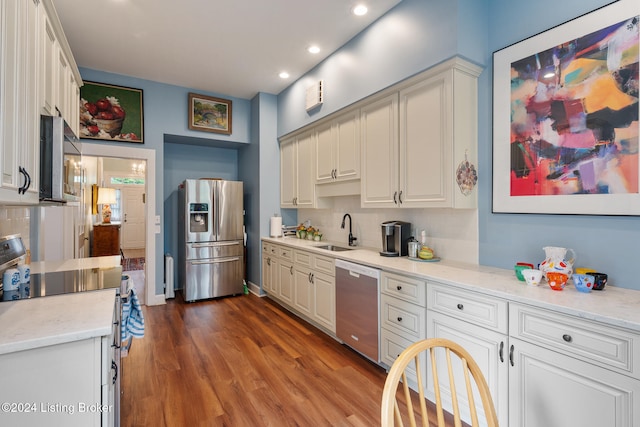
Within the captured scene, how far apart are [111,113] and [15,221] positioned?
2.29 m

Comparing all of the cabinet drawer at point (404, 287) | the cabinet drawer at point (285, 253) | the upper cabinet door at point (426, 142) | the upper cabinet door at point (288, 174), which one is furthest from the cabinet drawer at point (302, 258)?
the upper cabinet door at point (426, 142)

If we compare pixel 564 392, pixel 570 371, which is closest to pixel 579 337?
pixel 570 371

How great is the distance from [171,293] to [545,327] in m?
4.43

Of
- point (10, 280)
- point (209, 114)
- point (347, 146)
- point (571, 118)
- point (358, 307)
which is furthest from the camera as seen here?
point (209, 114)

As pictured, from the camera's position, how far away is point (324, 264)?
3195mm

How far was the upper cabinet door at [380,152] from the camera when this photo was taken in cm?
278

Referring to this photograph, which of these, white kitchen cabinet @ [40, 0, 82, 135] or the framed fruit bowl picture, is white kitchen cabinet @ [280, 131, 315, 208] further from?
white kitchen cabinet @ [40, 0, 82, 135]

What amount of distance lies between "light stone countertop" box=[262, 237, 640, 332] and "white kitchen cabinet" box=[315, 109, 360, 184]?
1.14 meters

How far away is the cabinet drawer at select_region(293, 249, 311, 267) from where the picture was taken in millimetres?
3482

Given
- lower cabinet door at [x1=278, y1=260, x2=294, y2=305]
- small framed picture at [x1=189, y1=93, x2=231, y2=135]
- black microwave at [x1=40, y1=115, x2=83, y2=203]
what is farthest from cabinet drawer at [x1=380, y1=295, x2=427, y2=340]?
small framed picture at [x1=189, y1=93, x2=231, y2=135]

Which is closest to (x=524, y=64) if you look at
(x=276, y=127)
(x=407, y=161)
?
(x=407, y=161)

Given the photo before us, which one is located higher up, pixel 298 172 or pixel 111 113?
pixel 111 113

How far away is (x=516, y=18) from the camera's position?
7.16 ft

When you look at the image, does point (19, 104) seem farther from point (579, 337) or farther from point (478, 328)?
point (579, 337)
